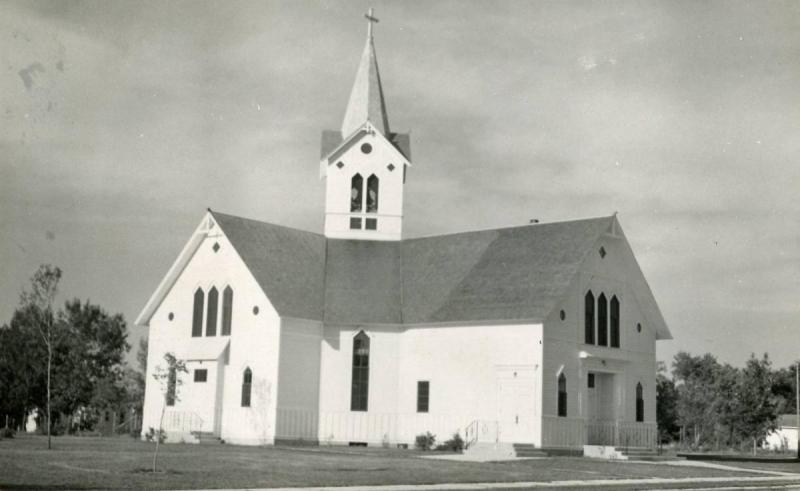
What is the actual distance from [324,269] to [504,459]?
14640 millimetres

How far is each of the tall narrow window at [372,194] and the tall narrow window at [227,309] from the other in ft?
28.0

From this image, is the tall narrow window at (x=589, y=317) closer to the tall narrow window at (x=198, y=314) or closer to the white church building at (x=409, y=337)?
the white church building at (x=409, y=337)

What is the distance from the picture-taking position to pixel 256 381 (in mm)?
40250

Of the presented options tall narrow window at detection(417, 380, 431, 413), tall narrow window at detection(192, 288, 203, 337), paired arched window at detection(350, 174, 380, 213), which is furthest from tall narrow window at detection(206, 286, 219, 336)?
tall narrow window at detection(417, 380, 431, 413)

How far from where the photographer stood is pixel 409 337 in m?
42.7

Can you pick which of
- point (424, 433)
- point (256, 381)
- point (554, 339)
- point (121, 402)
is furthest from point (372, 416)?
point (121, 402)

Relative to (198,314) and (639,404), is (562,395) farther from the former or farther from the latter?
(198,314)

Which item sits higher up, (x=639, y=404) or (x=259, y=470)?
(x=639, y=404)

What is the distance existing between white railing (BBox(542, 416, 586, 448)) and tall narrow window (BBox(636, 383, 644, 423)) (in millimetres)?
4680

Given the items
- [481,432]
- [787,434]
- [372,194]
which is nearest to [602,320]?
[481,432]

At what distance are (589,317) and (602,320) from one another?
1068 millimetres

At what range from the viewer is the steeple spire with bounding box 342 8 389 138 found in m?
48.7

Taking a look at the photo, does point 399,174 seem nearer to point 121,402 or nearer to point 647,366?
point 647,366

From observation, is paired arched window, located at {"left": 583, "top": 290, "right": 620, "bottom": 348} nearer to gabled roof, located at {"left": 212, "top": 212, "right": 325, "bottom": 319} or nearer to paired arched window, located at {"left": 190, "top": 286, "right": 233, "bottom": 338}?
gabled roof, located at {"left": 212, "top": 212, "right": 325, "bottom": 319}
